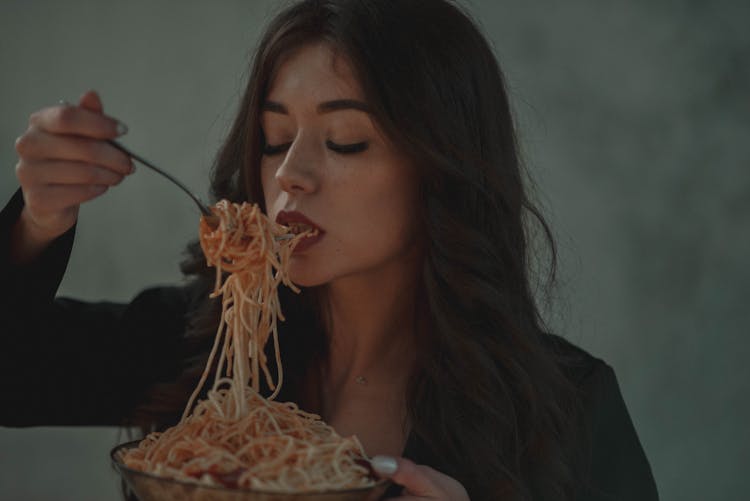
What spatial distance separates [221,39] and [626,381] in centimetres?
216

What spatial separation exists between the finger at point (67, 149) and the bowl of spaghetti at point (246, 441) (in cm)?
20

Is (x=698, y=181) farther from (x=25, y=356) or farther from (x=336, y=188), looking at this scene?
(x=25, y=356)

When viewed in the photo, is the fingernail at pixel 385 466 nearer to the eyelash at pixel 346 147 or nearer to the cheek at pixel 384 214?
the cheek at pixel 384 214

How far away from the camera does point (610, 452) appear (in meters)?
1.92

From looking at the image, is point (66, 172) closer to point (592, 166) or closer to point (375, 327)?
point (375, 327)

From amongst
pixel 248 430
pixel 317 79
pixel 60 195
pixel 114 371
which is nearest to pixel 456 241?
pixel 317 79

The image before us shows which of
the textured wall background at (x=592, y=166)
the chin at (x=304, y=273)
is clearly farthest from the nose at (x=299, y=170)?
the textured wall background at (x=592, y=166)

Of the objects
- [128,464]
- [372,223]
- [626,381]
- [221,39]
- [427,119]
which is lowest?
[626,381]

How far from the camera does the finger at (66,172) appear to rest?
1.30 m

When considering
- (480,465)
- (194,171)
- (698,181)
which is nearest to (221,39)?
(194,171)

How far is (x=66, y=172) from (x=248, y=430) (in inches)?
19.0

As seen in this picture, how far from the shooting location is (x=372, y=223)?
165 cm

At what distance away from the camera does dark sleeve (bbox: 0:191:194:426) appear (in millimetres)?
1877

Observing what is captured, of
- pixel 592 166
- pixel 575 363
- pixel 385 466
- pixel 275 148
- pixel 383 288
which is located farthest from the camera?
pixel 592 166
